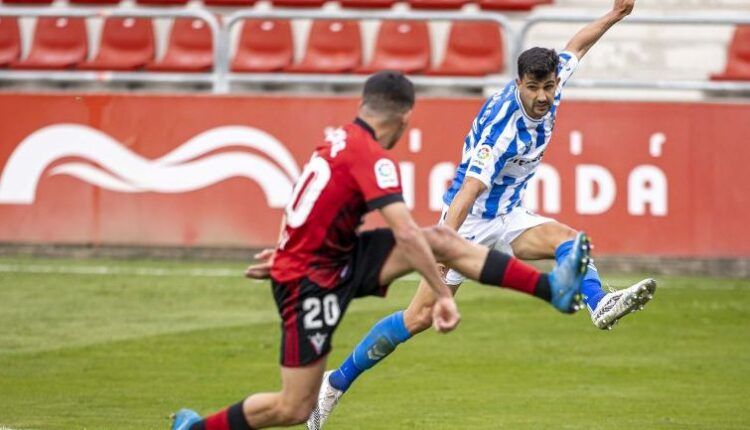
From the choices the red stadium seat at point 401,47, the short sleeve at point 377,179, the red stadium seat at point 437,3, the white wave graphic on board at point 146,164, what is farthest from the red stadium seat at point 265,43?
the short sleeve at point 377,179

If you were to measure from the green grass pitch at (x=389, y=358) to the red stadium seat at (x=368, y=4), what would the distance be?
551 cm

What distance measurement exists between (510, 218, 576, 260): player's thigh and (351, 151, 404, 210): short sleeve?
2958mm

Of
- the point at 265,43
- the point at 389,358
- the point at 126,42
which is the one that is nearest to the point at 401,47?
the point at 265,43

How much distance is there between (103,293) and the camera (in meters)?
16.3

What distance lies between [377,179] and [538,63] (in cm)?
286

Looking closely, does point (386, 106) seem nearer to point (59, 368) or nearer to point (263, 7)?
point (59, 368)

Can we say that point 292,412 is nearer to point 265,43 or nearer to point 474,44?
point 474,44

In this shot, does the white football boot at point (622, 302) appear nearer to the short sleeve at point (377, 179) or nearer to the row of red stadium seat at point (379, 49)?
the short sleeve at point (377, 179)

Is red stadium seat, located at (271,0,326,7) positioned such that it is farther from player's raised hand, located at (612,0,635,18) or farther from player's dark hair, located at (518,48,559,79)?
player's dark hair, located at (518,48,559,79)

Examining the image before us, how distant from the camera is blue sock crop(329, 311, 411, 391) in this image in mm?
9930

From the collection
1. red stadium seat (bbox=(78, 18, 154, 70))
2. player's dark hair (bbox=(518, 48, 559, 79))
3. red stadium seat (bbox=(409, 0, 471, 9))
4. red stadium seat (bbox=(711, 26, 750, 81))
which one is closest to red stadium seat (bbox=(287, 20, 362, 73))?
red stadium seat (bbox=(409, 0, 471, 9))

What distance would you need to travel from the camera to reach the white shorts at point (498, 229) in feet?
35.2

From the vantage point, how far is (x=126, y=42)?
69.6ft

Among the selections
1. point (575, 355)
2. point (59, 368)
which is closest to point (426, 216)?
point (575, 355)
